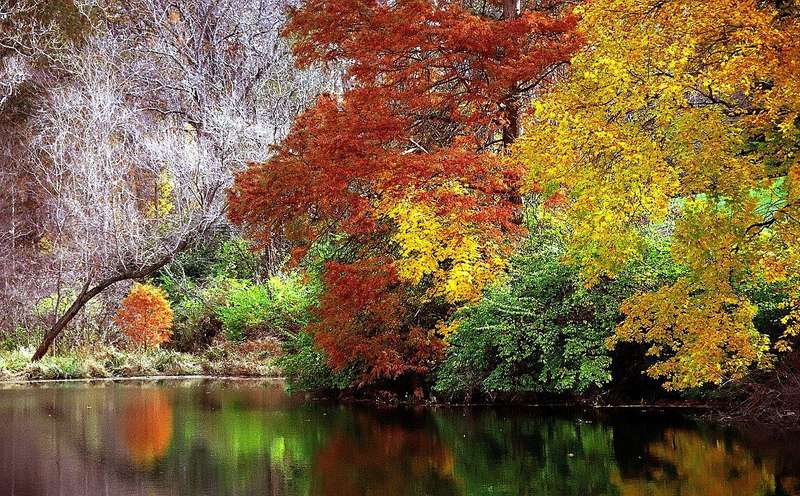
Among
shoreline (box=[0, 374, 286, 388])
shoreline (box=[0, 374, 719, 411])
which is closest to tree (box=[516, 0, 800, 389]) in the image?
shoreline (box=[0, 374, 719, 411])

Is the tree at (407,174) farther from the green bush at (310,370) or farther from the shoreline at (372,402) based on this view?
the shoreline at (372,402)

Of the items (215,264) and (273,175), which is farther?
(215,264)

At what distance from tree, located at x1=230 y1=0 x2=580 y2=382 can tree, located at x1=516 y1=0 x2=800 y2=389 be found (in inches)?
115

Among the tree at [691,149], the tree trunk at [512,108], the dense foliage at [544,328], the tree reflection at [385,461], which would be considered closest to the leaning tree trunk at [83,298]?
the tree trunk at [512,108]

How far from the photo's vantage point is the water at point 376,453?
31.2 feet

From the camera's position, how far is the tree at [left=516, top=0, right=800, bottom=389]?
35.7ft

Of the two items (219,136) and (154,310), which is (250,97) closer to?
(219,136)

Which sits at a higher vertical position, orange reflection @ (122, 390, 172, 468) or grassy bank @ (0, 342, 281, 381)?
grassy bank @ (0, 342, 281, 381)

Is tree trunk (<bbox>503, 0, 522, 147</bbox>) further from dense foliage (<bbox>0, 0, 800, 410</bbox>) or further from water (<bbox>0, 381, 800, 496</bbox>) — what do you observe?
water (<bbox>0, 381, 800, 496</bbox>)

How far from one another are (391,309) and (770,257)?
631 cm

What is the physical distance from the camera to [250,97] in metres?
30.2

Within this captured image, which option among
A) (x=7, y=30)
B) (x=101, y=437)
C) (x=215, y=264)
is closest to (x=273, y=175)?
(x=101, y=437)

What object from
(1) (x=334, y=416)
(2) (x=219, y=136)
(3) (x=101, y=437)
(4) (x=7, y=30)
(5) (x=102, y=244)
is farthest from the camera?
(4) (x=7, y=30)

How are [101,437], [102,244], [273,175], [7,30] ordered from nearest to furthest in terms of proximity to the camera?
1. [101,437]
2. [273,175]
3. [102,244]
4. [7,30]
